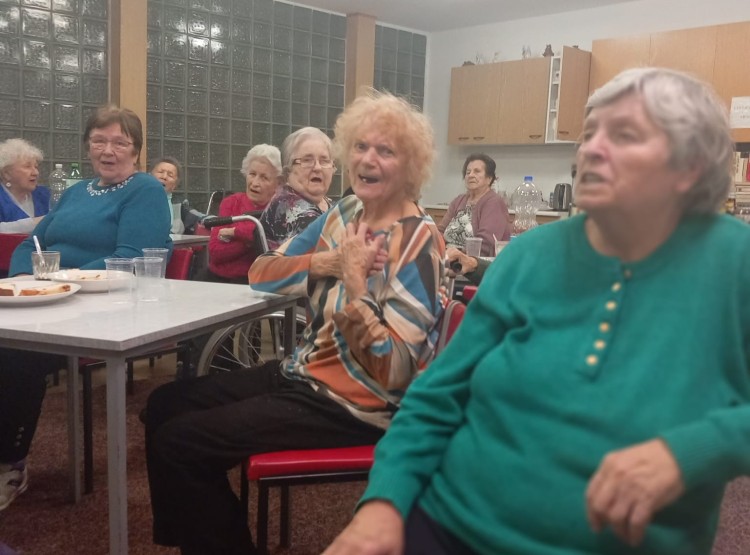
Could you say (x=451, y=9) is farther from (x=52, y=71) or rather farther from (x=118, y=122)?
(x=118, y=122)

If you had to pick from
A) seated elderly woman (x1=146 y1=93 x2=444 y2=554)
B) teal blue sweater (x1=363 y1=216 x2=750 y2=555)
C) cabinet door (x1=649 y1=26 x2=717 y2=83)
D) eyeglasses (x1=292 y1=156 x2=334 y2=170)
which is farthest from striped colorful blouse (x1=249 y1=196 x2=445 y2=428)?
cabinet door (x1=649 y1=26 x2=717 y2=83)

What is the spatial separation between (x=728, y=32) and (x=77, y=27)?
488cm

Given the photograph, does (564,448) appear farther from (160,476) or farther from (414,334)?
(160,476)

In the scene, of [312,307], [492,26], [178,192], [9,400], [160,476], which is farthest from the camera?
[492,26]

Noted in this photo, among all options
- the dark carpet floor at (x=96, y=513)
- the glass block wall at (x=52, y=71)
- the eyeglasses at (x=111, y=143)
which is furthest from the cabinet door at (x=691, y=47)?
the dark carpet floor at (x=96, y=513)

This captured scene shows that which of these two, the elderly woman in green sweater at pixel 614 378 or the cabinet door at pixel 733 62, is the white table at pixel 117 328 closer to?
the elderly woman in green sweater at pixel 614 378

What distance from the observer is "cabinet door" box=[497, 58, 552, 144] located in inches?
240

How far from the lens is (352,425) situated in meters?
1.44

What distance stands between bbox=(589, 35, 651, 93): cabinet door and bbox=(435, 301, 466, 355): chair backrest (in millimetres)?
4792

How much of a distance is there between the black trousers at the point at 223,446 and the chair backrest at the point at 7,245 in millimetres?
A: 1527

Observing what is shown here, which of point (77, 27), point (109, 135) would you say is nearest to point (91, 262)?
Answer: point (109, 135)

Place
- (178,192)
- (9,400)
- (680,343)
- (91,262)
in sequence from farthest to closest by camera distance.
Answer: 1. (178,192)
2. (91,262)
3. (9,400)
4. (680,343)

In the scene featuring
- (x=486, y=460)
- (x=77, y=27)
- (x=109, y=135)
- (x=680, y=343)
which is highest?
(x=77, y=27)

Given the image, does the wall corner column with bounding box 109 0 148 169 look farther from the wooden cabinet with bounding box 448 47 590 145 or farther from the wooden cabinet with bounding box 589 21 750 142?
the wooden cabinet with bounding box 589 21 750 142
